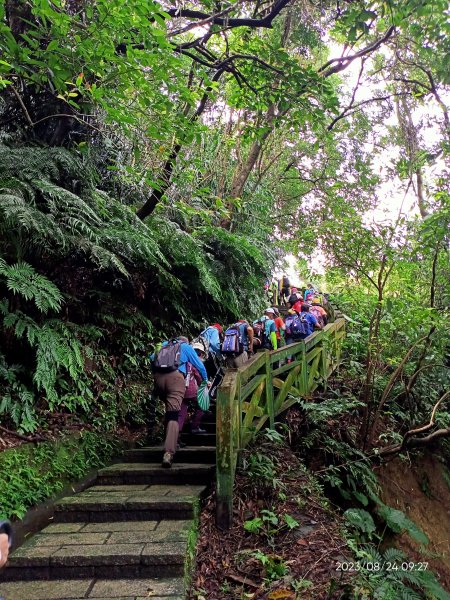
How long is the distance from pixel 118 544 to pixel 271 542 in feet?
4.49

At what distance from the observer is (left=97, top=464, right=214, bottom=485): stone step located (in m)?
5.19

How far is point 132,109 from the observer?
18.5 ft

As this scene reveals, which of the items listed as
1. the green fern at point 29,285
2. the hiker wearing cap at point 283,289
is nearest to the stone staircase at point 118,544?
the green fern at point 29,285

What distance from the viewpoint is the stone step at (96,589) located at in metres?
3.40

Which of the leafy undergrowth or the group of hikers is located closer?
the leafy undergrowth

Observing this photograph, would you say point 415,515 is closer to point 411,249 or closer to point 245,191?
point 411,249

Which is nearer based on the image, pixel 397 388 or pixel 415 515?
pixel 415 515

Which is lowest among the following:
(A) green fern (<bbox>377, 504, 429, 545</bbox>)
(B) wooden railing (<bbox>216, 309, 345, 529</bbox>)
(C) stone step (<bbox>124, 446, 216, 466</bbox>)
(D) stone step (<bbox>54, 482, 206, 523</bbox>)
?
(A) green fern (<bbox>377, 504, 429, 545</bbox>)

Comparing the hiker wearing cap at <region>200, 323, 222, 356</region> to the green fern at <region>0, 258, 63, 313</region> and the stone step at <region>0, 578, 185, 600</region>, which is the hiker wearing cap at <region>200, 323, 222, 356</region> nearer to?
the green fern at <region>0, 258, 63, 313</region>

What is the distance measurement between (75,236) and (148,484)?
3.19 m

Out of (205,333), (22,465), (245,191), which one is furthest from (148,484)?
(245,191)

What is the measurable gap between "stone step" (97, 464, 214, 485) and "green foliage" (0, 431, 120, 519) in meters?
0.29

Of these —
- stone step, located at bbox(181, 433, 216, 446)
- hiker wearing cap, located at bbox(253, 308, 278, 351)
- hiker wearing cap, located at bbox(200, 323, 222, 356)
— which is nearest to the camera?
stone step, located at bbox(181, 433, 216, 446)

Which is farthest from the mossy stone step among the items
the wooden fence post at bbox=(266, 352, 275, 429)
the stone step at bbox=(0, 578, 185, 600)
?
the stone step at bbox=(0, 578, 185, 600)
